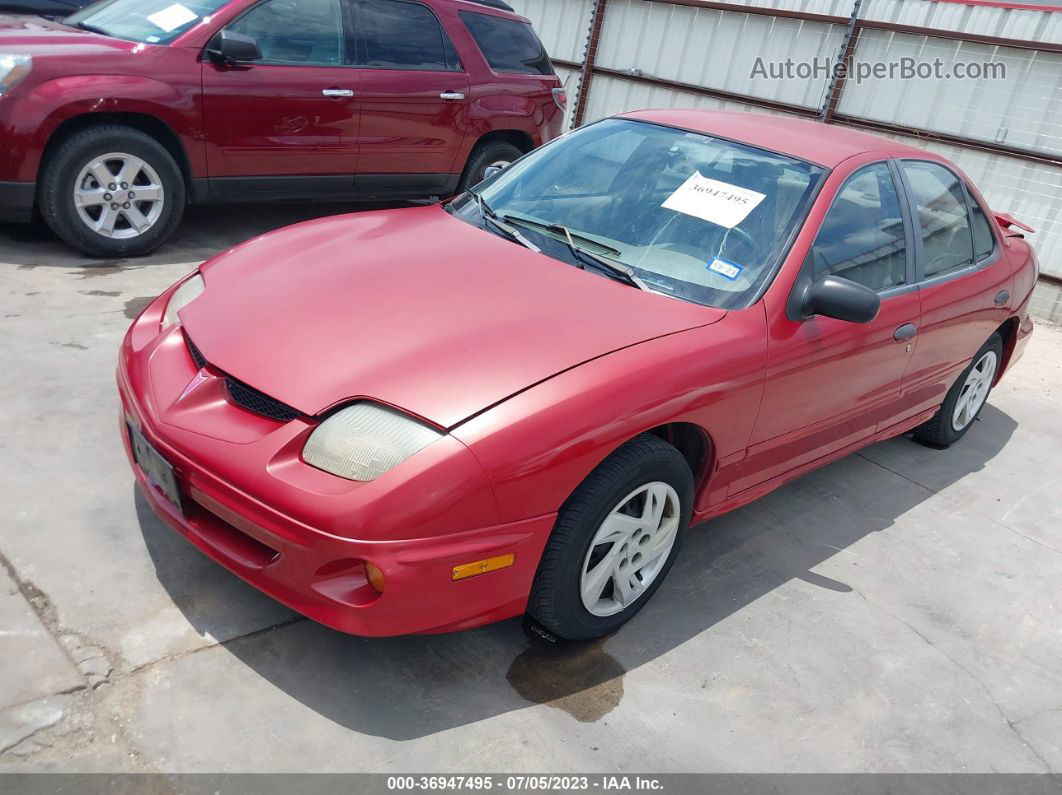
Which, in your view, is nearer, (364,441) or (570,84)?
(364,441)

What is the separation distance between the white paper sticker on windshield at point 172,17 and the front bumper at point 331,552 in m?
3.94

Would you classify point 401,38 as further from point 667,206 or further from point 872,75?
point 872,75

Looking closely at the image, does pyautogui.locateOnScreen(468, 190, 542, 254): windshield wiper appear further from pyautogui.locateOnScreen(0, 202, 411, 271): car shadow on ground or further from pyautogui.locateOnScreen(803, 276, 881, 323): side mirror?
pyautogui.locateOnScreen(0, 202, 411, 271): car shadow on ground

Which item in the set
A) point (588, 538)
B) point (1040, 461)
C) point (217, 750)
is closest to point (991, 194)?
point (1040, 461)

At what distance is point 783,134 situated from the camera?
12.8 feet

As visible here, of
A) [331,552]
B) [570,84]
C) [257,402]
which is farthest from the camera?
[570,84]

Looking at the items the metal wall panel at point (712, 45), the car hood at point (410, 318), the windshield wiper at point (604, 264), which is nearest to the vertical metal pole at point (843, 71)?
the metal wall panel at point (712, 45)

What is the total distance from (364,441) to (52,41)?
4.29 meters

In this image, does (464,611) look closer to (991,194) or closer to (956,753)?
Result: (956,753)

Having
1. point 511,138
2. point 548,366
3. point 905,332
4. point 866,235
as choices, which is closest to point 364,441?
point 548,366

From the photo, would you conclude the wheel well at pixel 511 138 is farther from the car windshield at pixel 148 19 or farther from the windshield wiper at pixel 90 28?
the windshield wiper at pixel 90 28

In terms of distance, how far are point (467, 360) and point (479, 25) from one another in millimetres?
5261

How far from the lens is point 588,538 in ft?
9.10

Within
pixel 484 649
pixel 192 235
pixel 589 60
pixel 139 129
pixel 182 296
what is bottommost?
pixel 192 235
